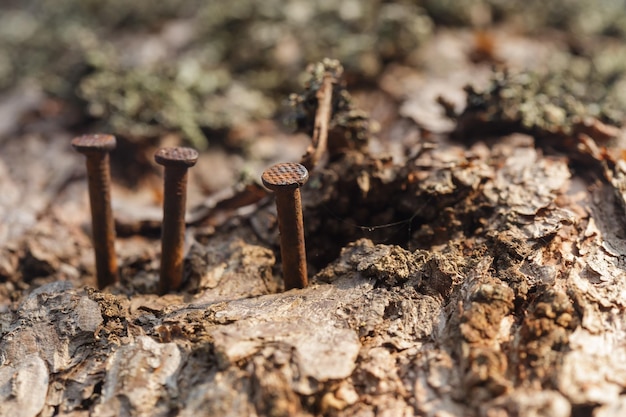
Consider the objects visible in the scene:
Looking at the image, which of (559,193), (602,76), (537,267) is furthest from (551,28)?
(537,267)

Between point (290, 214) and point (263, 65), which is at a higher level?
point (263, 65)

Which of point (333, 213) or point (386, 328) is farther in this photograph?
point (333, 213)

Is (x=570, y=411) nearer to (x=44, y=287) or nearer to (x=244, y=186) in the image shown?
(x=244, y=186)

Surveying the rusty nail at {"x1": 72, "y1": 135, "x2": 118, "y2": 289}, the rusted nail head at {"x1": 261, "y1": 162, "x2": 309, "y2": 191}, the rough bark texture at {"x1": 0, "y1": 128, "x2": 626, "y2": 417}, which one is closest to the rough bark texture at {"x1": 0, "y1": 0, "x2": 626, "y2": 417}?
Answer: the rough bark texture at {"x1": 0, "y1": 128, "x2": 626, "y2": 417}

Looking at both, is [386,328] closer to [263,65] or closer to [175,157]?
[175,157]

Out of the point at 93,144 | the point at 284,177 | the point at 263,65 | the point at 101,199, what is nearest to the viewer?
the point at 284,177

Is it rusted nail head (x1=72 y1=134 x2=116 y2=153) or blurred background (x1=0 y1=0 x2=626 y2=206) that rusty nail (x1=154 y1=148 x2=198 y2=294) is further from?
blurred background (x1=0 y1=0 x2=626 y2=206)

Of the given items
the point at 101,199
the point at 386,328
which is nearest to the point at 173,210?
the point at 101,199

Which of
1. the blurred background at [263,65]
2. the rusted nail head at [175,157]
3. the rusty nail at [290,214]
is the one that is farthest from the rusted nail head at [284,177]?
the blurred background at [263,65]
